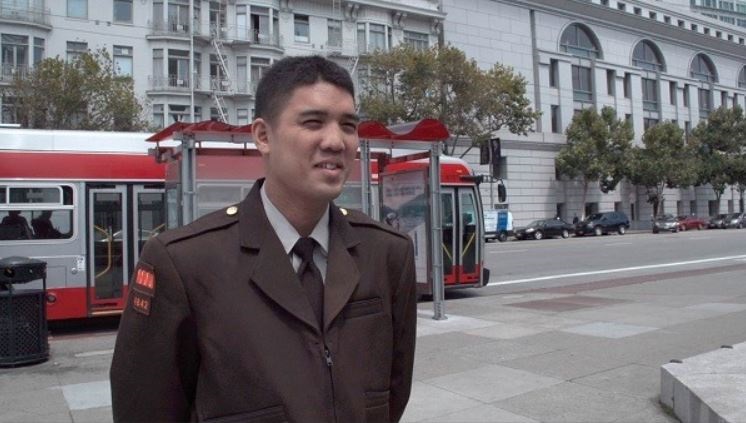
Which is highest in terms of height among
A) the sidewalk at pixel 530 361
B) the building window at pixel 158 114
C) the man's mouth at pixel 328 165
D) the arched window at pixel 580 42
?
the arched window at pixel 580 42

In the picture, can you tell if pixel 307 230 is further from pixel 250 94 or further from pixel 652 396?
pixel 250 94

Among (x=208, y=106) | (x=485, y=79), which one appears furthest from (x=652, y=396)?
(x=208, y=106)

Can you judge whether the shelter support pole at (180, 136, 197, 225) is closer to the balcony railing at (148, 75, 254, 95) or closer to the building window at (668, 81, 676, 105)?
the balcony railing at (148, 75, 254, 95)

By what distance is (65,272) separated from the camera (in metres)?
10.4

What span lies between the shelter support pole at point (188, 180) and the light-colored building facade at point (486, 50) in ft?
80.5

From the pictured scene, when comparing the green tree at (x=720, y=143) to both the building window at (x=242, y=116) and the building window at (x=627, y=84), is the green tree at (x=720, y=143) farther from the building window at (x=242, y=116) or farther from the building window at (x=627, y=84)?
the building window at (x=242, y=116)

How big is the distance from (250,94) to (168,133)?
99.8 feet

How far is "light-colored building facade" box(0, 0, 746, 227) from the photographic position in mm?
34688

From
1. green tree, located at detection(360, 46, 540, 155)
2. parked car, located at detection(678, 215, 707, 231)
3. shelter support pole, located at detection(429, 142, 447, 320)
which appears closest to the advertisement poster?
shelter support pole, located at detection(429, 142, 447, 320)

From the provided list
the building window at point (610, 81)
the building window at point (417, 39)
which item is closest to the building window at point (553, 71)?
the building window at point (610, 81)

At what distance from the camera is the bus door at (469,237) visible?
46.0 ft

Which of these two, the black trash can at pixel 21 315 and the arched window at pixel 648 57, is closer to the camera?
the black trash can at pixel 21 315

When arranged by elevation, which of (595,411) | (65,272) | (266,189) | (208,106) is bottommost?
(595,411)

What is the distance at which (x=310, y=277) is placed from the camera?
6.26ft
